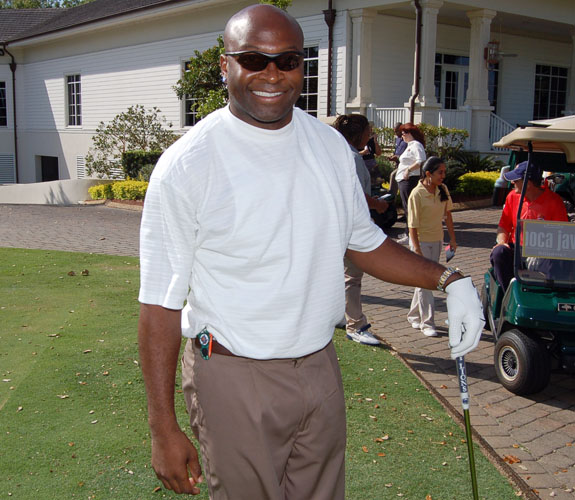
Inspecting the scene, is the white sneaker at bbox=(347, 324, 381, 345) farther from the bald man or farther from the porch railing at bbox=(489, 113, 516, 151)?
the porch railing at bbox=(489, 113, 516, 151)

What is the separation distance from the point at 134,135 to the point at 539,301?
1975 cm

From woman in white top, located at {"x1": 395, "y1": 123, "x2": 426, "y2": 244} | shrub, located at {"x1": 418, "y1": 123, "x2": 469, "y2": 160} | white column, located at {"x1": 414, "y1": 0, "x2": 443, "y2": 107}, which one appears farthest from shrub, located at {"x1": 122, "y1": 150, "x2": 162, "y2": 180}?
woman in white top, located at {"x1": 395, "y1": 123, "x2": 426, "y2": 244}

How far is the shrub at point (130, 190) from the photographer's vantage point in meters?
18.6

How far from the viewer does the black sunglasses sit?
2.28 meters

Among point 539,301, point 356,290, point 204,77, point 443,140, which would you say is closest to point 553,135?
point 539,301

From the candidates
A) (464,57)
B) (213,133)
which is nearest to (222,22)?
(464,57)

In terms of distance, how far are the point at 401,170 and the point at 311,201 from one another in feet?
34.8

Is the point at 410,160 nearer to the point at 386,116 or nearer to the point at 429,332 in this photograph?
the point at 386,116

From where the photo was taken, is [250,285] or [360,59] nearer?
[250,285]

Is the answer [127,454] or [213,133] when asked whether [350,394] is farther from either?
[213,133]

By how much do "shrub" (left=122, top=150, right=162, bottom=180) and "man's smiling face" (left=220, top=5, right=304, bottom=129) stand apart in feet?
64.3

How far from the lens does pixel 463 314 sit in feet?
8.75

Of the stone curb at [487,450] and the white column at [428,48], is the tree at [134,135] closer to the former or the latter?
the white column at [428,48]

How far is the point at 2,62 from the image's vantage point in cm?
3078
